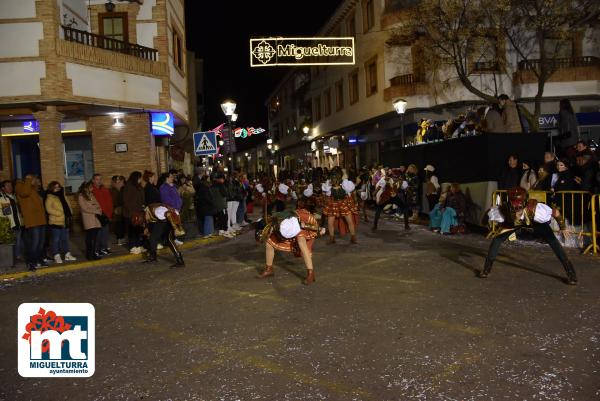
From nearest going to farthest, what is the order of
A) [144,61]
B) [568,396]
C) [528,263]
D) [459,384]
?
[568,396]
[459,384]
[528,263]
[144,61]

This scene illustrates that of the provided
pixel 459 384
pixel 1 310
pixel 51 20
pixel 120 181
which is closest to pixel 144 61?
pixel 51 20

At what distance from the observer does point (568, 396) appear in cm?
386

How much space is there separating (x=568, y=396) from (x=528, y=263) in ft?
17.9

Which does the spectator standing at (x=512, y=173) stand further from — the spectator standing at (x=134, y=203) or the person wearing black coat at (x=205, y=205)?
the spectator standing at (x=134, y=203)

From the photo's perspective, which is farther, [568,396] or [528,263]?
[528,263]

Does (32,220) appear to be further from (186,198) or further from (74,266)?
(186,198)

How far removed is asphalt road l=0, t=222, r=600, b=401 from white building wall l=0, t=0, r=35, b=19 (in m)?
8.66

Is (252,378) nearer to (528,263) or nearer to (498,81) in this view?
(528,263)

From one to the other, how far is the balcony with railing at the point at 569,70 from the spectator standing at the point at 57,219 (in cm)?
2085

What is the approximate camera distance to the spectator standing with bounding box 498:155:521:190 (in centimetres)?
1218

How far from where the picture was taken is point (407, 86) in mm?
26156

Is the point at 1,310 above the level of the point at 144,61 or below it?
below

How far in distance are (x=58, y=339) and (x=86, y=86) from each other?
1281 centimetres

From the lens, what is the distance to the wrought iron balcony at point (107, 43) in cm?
1561
